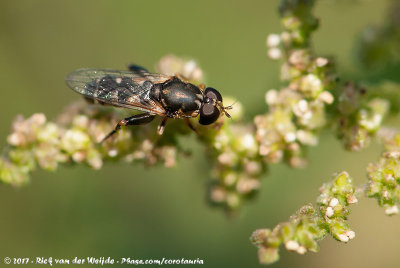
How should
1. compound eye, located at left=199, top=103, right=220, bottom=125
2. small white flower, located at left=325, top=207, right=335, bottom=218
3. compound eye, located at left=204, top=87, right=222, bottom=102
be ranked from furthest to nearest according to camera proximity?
compound eye, located at left=204, top=87, right=222, bottom=102
compound eye, located at left=199, top=103, right=220, bottom=125
small white flower, located at left=325, top=207, right=335, bottom=218

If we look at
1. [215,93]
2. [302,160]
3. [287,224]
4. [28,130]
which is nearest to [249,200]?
[302,160]

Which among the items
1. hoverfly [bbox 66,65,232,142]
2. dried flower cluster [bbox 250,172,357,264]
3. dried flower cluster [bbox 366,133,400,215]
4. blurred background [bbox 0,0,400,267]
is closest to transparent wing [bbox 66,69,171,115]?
hoverfly [bbox 66,65,232,142]

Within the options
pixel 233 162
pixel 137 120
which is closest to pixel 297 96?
pixel 233 162

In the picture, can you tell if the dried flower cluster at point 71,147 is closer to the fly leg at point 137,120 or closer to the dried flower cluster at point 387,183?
the fly leg at point 137,120

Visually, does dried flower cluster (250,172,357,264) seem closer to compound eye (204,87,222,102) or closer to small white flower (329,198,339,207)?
small white flower (329,198,339,207)

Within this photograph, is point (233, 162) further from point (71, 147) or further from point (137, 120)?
point (71, 147)

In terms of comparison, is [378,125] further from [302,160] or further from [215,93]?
[215,93]

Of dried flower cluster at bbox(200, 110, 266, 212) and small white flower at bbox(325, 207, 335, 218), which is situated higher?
dried flower cluster at bbox(200, 110, 266, 212)
